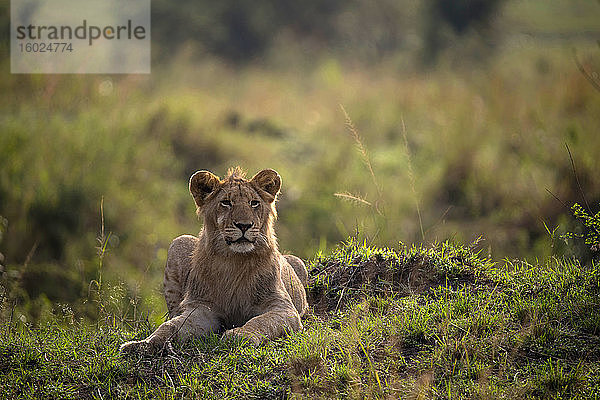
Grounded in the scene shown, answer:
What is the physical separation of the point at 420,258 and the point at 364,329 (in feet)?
5.18

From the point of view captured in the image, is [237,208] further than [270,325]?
Yes

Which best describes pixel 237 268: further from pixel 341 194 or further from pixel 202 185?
pixel 341 194

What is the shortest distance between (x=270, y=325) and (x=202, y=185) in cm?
124

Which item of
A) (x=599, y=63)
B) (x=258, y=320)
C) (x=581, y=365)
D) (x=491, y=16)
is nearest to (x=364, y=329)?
(x=258, y=320)

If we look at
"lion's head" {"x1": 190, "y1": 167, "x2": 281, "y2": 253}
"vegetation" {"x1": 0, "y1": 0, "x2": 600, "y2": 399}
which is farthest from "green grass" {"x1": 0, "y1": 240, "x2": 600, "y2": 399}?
"lion's head" {"x1": 190, "y1": 167, "x2": 281, "y2": 253}

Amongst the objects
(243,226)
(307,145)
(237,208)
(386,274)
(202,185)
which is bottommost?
(386,274)

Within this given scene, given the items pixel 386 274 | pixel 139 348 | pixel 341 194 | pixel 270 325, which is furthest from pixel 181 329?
pixel 386 274

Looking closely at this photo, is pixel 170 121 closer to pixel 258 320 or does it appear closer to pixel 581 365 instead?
pixel 258 320

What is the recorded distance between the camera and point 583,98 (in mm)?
14266

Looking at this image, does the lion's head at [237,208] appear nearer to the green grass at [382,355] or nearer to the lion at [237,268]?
the lion at [237,268]

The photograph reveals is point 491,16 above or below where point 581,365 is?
above

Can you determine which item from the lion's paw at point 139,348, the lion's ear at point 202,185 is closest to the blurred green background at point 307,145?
the lion's ear at point 202,185

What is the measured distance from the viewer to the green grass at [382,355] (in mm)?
4754

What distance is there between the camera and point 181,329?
18.6 feet
